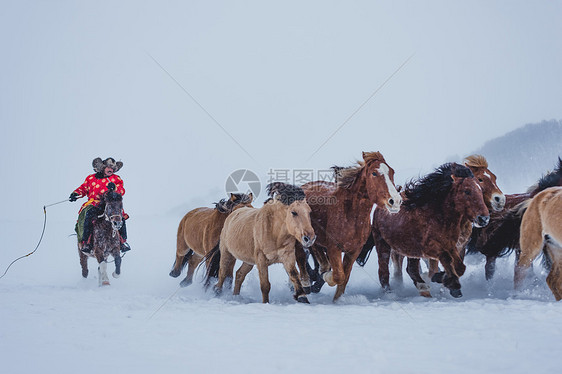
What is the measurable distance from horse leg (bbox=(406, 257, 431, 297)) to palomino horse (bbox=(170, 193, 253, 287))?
2998mm

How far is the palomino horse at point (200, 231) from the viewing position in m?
7.63

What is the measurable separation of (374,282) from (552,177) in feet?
11.0

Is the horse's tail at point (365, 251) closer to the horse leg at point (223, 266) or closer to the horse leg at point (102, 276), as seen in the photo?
the horse leg at point (223, 266)

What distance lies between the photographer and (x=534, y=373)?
266cm

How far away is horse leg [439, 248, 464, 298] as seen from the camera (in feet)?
19.1

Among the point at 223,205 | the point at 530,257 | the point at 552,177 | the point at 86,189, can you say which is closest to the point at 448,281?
the point at 530,257

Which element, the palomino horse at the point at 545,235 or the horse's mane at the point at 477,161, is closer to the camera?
the palomino horse at the point at 545,235

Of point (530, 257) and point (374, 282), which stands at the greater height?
point (530, 257)

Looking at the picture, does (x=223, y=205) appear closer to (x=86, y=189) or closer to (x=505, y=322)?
(x=86, y=189)

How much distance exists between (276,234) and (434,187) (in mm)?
2558

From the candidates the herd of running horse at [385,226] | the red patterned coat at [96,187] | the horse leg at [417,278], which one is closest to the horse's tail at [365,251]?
the herd of running horse at [385,226]

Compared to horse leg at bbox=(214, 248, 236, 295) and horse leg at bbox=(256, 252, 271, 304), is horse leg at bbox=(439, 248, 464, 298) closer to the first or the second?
horse leg at bbox=(256, 252, 271, 304)

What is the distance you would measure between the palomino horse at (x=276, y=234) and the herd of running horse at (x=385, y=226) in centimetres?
1

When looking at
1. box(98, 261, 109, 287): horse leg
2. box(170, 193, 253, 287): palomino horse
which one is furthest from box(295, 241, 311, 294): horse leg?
box(98, 261, 109, 287): horse leg
